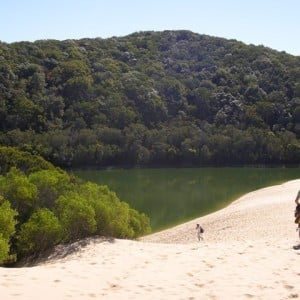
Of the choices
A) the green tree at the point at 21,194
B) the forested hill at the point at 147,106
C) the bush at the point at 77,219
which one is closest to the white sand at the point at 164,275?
the bush at the point at 77,219

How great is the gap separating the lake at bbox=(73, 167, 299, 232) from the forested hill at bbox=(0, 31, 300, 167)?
5619mm

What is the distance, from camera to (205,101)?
104188 millimetres

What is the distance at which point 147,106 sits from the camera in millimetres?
104062

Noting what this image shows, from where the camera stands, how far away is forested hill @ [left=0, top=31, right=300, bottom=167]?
9006 cm

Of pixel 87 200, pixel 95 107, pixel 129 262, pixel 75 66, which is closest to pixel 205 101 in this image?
pixel 95 107

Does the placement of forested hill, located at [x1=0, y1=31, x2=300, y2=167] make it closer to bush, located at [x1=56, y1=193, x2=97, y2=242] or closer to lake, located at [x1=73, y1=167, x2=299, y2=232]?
lake, located at [x1=73, y1=167, x2=299, y2=232]

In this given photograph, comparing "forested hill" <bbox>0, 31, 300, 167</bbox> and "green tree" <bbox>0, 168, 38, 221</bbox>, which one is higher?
"forested hill" <bbox>0, 31, 300, 167</bbox>

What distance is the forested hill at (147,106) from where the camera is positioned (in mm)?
90062

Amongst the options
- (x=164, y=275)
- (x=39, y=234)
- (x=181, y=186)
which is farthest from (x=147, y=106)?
(x=164, y=275)

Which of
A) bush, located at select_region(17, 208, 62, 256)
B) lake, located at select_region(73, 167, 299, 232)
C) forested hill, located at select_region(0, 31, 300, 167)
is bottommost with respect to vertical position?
Result: lake, located at select_region(73, 167, 299, 232)

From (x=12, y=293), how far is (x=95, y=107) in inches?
3656

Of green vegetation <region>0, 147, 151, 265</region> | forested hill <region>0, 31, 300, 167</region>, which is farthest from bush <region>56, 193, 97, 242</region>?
forested hill <region>0, 31, 300, 167</region>

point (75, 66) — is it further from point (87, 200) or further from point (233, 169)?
point (87, 200)

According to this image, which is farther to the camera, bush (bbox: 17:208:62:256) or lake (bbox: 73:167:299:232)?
lake (bbox: 73:167:299:232)
